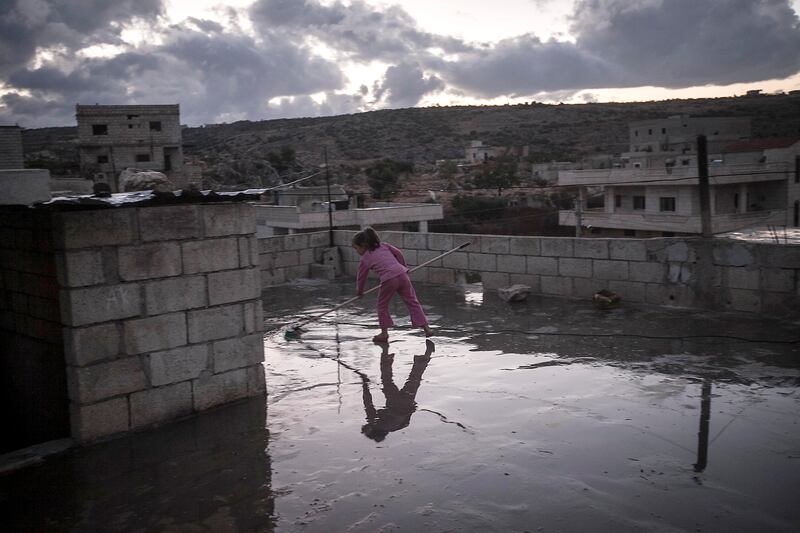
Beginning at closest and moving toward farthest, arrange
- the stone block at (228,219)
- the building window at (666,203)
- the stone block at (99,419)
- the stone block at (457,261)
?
the stone block at (99,419) → the stone block at (228,219) → the stone block at (457,261) → the building window at (666,203)

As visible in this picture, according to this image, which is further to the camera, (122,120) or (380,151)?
(380,151)

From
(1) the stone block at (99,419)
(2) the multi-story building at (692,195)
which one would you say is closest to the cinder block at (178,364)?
(1) the stone block at (99,419)

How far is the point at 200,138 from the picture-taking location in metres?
68.1

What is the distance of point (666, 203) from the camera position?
29453mm

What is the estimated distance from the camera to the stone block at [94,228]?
498cm

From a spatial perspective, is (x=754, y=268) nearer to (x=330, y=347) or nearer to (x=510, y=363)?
(x=510, y=363)

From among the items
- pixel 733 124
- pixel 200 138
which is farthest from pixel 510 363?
pixel 200 138

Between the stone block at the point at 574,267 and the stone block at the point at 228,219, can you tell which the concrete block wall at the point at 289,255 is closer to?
the stone block at the point at 574,267

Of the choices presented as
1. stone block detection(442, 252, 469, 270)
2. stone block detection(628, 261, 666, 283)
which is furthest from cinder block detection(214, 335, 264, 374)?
stone block detection(442, 252, 469, 270)

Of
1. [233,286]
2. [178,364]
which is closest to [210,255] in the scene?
[233,286]

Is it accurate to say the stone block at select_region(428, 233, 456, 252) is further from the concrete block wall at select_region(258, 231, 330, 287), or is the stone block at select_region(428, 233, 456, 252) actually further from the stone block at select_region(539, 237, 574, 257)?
the concrete block wall at select_region(258, 231, 330, 287)

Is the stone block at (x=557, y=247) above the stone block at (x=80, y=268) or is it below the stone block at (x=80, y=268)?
below

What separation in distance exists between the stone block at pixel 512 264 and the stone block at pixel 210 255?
5959mm

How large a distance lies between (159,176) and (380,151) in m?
55.4
